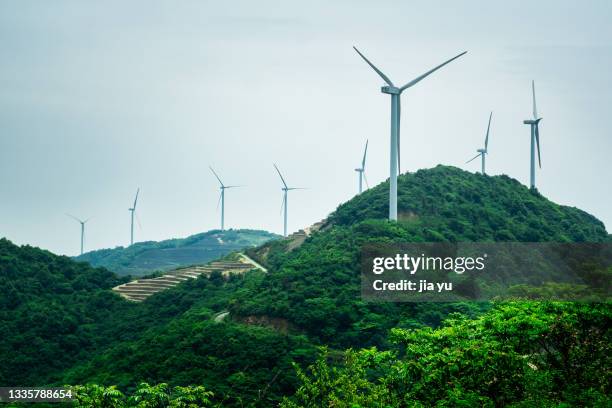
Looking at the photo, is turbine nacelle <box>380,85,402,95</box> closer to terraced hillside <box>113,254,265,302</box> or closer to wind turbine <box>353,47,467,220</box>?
wind turbine <box>353,47,467,220</box>

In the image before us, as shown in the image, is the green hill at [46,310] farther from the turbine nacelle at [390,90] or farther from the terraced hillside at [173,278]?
the turbine nacelle at [390,90]

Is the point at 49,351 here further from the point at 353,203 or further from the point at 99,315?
the point at 353,203

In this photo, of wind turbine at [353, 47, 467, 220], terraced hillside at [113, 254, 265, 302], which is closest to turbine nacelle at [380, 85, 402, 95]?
wind turbine at [353, 47, 467, 220]

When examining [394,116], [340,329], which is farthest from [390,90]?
[340,329]

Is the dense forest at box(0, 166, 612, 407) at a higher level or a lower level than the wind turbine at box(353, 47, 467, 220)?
lower

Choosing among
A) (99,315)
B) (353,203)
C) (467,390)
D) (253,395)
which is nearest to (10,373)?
(99,315)

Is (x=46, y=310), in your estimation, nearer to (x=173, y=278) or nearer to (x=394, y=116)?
(x=173, y=278)

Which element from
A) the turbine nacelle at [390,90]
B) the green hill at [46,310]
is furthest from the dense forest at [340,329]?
the turbine nacelle at [390,90]
